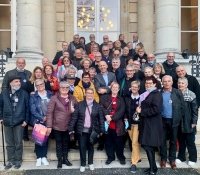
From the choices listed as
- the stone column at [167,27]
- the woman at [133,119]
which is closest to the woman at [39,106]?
the woman at [133,119]

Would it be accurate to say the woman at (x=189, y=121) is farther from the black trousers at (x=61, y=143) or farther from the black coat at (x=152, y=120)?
the black trousers at (x=61, y=143)

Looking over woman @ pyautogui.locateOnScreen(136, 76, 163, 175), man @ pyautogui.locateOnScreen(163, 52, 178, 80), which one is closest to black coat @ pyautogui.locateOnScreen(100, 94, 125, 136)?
woman @ pyautogui.locateOnScreen(136, 76, 163, 175)

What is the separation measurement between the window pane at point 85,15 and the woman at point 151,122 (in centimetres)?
863

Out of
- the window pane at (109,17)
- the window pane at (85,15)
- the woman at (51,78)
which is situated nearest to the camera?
the woman at (51,78)

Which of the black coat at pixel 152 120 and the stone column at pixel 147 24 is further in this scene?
the stone column at pixel 147 24

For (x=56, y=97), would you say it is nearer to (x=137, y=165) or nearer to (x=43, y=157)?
(x=43, y=157)

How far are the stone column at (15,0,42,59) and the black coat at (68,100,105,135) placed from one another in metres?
4.90

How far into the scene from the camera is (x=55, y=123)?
325 inches

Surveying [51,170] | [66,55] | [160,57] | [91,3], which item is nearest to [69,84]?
[66,55]

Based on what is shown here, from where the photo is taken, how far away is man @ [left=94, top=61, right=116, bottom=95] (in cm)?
877

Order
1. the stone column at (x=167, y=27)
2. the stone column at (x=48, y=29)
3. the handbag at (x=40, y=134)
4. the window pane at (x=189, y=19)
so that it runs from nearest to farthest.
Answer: the handbag at (x=40, y=134) < the stone column at (x=167, y=27) < the stone column at (x=48, y=29) < the window pane at (x=189, y=19)

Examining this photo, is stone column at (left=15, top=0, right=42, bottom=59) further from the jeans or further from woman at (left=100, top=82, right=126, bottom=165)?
woman at (left=100, top=82, right=126, bottom=165)

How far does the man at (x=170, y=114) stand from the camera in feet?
27.3

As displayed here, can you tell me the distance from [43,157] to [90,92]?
67.3 inches
